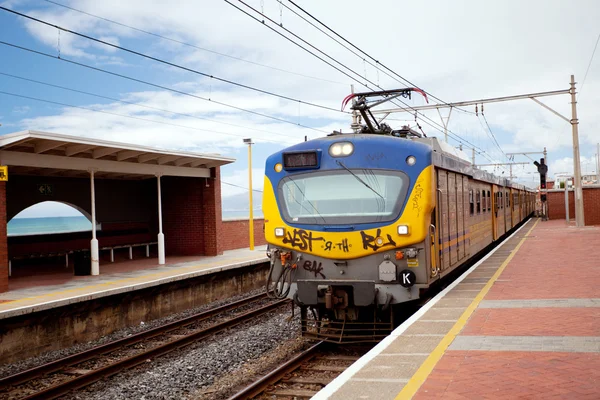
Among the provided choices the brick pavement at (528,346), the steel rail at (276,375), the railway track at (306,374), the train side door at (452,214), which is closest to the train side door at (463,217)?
the train side door at (452,214)

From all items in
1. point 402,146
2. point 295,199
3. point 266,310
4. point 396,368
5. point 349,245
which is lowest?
point 266,310

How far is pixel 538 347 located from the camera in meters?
6.14

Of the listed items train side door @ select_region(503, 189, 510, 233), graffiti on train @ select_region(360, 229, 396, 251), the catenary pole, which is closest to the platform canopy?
graffiti on train @ select_region(360, 229, 396, 251)

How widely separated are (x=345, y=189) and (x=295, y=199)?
82cm

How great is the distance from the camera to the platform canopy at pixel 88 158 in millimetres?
12889

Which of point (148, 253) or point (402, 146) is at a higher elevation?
point (402, 146)

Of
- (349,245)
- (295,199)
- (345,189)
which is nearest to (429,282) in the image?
(349,245)

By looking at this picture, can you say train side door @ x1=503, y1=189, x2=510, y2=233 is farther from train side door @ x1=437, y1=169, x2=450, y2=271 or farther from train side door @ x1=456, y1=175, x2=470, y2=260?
train side door @ x1=437, y1=169, x2=450, y2=271

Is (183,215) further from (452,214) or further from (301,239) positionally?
(301,239)

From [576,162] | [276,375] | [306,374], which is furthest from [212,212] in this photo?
[576,162]

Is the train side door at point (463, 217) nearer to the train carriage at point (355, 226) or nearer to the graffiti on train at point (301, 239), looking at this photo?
the train carriage at point (355, 226)

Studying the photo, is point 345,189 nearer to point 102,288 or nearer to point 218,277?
point 102,288

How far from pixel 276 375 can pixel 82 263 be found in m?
9.52

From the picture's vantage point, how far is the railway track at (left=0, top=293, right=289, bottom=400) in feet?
27.5
